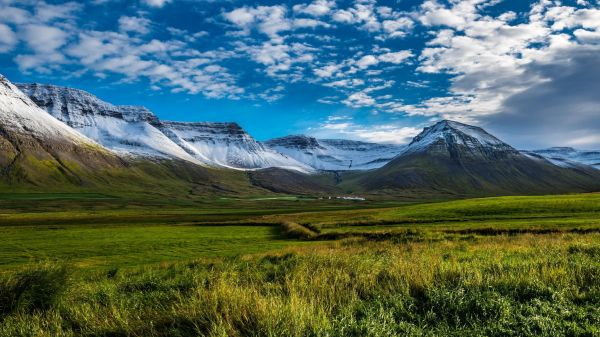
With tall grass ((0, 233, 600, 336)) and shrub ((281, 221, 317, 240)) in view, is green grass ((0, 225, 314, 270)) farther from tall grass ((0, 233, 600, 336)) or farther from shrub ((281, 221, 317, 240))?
tall grass ((0, 233, 600, 336))

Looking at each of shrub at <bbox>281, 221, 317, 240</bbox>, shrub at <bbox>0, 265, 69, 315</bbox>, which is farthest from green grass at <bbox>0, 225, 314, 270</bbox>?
shrub at <bbox>0, 265, 69, 315</bbox>

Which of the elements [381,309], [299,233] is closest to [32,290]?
[381,309]

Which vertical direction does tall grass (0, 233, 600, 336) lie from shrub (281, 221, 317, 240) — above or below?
above

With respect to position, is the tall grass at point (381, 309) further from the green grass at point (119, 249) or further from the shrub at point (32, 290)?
the green grass at point (119, 249)

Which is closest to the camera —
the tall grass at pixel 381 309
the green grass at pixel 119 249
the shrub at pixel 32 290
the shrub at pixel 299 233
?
the tall grass at pixel 381 309

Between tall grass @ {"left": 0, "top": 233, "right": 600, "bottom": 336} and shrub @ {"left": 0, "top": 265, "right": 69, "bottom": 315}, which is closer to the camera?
tall grass @ {"left": 0, "top": 233, "right": 600, "bottom": 336}

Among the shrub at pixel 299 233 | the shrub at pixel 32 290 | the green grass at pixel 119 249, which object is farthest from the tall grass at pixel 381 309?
the shrub at pixel 299 233

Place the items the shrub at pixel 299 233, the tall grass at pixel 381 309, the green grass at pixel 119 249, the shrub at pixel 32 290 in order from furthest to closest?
the shrub at pixel 299 233 < the green grass at pixel 119 249 < the shrub at pixel 32 290 < the tall grass at pixel 381 309

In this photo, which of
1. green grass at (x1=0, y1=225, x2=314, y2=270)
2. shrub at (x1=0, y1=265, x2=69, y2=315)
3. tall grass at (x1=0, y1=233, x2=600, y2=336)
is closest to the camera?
tall grass at (x1=0, y1=233, x2=600, y2=336)

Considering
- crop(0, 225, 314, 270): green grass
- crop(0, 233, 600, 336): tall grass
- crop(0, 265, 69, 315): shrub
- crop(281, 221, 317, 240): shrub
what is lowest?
crop(0, 225, 314, 270): green grass

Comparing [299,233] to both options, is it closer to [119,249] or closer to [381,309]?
[119,249]

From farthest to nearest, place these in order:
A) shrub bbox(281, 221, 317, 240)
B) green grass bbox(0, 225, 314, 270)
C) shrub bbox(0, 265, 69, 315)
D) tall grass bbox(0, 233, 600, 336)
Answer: shrub bbox(281, 221, 317, 240) < green grass bbox(0, 225, 314, 270) < shrub bbox(0, 265, 69, 315) < tall grass bbox(0, 233, 600, 336)

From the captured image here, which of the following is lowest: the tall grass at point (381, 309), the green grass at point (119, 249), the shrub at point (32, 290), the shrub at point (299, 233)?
the green grass at point (119, 249)

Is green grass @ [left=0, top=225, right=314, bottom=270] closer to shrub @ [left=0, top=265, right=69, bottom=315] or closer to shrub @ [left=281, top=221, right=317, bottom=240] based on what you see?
shrub @ [left=281, top=221, right=317, bottom=240]
